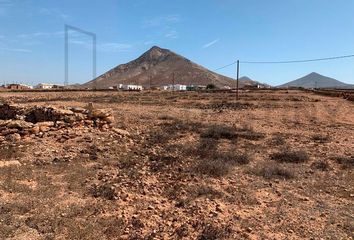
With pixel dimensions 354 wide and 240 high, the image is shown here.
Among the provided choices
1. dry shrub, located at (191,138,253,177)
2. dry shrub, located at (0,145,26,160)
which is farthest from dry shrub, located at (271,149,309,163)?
dry shrub, located at (0,145,26,160)

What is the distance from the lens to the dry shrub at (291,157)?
10781mm

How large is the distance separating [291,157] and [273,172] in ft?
5.67

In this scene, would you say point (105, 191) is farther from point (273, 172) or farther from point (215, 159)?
point (273, 172)

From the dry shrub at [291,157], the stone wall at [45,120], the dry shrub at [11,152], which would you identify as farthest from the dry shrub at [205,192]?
the stone wall at [45,120]

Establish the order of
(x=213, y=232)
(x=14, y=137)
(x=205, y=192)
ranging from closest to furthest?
(x=213, y=232) → (x=205, y=192) → (x=14, y=137)

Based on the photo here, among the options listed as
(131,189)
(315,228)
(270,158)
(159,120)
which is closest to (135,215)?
(131,189)

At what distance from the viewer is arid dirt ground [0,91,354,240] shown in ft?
19.9

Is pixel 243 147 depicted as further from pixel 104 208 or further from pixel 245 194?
pixel 104 208

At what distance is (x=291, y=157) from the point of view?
35.7ft

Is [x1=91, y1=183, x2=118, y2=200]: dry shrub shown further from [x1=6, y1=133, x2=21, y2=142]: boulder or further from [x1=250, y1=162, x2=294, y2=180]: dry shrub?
[x1=6, y1=133, x2=21, y2=142]: boulder

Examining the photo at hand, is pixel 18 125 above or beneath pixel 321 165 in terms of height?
above

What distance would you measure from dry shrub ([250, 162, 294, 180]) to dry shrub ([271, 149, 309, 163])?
886 mm

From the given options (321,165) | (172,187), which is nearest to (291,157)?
(321,165)

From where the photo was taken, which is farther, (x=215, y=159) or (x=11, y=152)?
(x=215, y=159)
